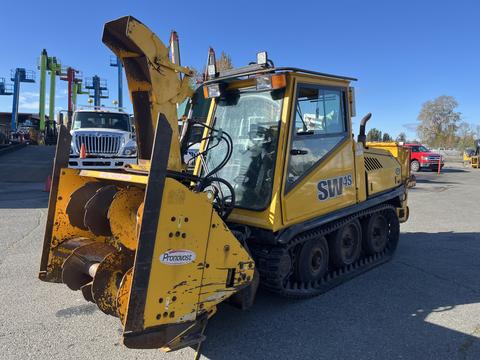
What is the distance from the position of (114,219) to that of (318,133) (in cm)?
234

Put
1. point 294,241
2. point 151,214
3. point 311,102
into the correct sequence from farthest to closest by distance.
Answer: point 311,102 < point 294,241 < point 151,214

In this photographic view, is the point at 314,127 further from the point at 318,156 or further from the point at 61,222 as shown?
the point at 61,222

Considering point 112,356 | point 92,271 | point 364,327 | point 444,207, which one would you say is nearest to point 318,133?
point 364,327

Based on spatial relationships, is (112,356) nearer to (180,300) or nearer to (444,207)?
(180,300)

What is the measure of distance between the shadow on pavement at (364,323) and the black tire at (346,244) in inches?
11.7

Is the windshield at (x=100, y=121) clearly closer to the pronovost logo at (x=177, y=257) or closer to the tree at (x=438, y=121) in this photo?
the pronovost logo at (x=177, y=257)

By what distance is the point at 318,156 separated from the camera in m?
4.48

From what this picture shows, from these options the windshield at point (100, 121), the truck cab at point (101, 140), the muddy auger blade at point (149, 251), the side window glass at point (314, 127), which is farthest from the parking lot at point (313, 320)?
the windshield at point (100, 121)

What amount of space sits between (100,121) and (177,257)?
1185 centimetres

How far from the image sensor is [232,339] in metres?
3.55

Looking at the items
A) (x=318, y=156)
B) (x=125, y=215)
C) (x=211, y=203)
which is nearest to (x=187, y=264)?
(x=211, y=203)

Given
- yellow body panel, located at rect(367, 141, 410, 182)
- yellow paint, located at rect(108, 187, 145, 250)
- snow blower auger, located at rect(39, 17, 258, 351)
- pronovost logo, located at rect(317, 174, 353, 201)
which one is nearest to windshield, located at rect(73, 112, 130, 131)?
yellow body panel, located at rect(367, 141, 410, 182)

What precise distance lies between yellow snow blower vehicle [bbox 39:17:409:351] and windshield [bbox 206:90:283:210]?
2 centimetres

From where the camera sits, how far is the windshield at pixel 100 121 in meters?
13.6
